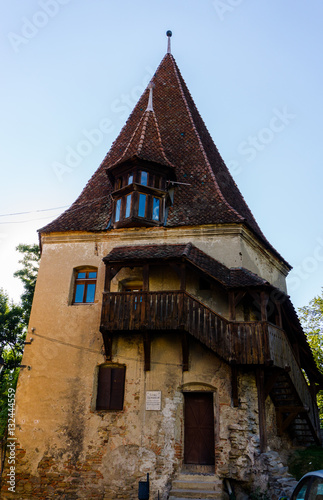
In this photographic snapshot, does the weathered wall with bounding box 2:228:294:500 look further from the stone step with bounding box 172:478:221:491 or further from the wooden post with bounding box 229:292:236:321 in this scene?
the wooden post with bounding box 229:292:236:321

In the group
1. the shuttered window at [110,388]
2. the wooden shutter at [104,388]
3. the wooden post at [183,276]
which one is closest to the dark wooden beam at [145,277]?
the wooden post at [183,276]

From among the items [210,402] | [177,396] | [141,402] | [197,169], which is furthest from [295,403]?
[197,169]

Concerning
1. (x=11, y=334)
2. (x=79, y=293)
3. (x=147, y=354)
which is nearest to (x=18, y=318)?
(x=11, y=334)

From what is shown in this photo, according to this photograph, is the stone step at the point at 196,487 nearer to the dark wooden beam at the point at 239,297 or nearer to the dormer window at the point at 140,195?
the dark wooden beam at the point at 239,297

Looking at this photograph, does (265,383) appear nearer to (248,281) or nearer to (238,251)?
(248,281)

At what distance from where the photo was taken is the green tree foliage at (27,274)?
22.4m

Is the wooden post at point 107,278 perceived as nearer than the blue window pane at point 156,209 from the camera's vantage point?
Yes

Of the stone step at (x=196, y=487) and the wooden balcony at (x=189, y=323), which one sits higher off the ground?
the wooden balcony at (x=189, y=323)

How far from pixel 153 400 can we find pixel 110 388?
149 cm

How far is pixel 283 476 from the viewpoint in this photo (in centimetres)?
1169

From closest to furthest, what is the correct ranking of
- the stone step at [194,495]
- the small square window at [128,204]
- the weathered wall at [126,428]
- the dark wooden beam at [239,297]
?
the stone step at [194,495] < the weathered wall at [126,428] < the dark wooden beam at [239,297] < the small square window at [128,204]

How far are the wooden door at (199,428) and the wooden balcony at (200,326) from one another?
181cm

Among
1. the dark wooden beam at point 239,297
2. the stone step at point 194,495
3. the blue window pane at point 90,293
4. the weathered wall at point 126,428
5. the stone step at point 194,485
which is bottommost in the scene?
the stone step at point 194,495

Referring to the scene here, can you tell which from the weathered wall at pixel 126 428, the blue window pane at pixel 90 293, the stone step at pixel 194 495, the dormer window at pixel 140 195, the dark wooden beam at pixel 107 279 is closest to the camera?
the stone step at pixel 194 495
